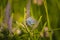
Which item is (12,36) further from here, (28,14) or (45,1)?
(45,1)

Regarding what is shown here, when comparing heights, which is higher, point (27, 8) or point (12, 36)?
point (27, 8)

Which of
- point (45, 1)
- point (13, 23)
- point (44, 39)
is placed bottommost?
point (44, 39)

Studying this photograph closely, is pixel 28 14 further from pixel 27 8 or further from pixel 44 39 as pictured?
pixel 44 39

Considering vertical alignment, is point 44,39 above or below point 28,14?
below

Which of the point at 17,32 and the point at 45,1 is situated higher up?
the point at 45,1

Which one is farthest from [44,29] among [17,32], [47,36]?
[17,32]

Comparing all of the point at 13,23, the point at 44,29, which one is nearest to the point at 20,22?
the point at 13,23

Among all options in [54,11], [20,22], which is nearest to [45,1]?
[54,11]

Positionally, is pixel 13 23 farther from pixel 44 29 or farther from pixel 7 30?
pixel 44 29
